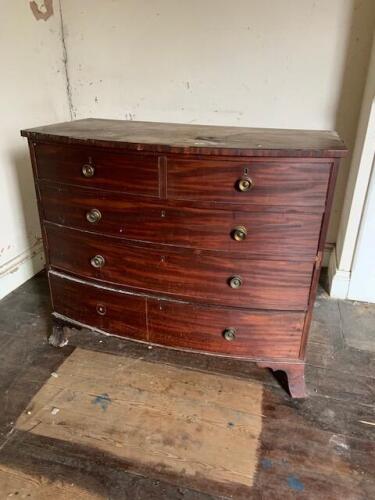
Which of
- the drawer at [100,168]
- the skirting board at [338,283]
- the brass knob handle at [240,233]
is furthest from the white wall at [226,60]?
the brass knob handle at [240,233]

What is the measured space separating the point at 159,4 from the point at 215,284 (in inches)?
58.5

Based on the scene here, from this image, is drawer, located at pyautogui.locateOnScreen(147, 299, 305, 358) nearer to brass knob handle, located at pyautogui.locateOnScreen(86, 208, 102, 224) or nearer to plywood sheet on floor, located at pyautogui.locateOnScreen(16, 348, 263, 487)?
plywood sheet on floor, located at pyautogui.locateOnScreen(16, 348, 263, 487)

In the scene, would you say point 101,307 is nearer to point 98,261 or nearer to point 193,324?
A: point 98,261

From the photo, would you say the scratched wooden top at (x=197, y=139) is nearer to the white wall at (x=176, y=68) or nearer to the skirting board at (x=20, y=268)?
the white wall at (x=176, y=68)

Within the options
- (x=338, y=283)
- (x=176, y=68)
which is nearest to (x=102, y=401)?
(x=338, y=283)

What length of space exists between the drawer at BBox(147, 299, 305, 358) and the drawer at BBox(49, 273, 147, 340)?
0.06 metres

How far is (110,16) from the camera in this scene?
201cm

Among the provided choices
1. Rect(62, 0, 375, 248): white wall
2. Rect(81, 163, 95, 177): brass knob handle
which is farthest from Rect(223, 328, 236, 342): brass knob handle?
Rect(62, 0, 375, 248): white wall

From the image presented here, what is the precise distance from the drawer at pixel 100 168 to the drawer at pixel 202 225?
4 cm

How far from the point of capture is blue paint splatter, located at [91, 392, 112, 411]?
141cm

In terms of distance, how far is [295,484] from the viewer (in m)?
1.14

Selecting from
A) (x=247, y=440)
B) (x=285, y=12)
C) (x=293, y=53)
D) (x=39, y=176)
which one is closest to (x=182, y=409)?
(x=247, y=440)

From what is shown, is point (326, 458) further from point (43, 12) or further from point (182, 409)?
point (43, 12)

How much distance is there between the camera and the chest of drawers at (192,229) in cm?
118
